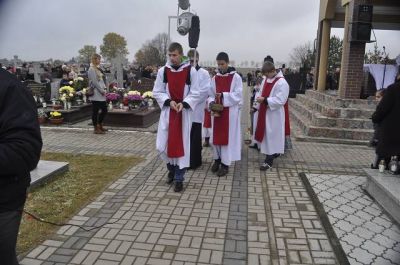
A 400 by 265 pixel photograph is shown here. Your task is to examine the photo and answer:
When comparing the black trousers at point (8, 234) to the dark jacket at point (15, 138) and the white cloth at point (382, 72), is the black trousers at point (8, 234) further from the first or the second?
the white cloth at point (382, 72)

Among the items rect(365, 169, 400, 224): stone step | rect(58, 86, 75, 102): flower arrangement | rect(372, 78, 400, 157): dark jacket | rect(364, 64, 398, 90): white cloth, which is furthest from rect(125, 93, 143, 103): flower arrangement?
rect(372, 78, 400, 157): dark jacket

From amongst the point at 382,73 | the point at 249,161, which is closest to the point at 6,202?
the point at 249,161

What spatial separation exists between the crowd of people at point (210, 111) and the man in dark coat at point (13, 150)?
3372 mm

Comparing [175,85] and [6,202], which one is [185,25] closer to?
[175,85]

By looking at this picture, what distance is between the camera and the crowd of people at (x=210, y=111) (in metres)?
5.48

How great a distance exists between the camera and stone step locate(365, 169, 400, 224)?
15.3 feet

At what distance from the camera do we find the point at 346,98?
10133mm

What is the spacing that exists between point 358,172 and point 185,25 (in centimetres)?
629

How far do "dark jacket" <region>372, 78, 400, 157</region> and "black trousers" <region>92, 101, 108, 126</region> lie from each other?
249 inches

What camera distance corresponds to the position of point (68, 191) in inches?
214

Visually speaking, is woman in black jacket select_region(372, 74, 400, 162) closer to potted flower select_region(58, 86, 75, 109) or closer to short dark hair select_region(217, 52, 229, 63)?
short dark hair select_region(217, 52, 229, 63)

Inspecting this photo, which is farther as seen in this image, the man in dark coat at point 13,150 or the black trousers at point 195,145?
the black trousers at point 195,145

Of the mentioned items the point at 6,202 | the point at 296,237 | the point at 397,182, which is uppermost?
the point at 6,202

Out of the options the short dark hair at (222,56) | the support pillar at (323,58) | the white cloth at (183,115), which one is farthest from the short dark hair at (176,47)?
the support pillar at (323,58)
